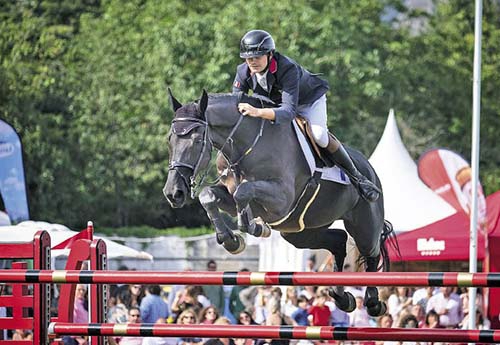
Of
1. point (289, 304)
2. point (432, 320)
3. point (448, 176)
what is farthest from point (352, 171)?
point (448, 176)

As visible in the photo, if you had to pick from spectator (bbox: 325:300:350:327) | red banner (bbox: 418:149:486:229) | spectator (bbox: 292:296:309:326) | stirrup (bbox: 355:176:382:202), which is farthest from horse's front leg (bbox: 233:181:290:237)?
red banner (bbox: 418:149:486:229)

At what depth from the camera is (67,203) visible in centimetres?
3400

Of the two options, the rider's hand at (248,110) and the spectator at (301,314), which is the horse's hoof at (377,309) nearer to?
the rider's hand at (248,110)

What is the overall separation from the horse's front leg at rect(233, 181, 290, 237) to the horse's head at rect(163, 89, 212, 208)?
0.37m

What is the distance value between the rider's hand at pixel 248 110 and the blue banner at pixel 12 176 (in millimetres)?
9422

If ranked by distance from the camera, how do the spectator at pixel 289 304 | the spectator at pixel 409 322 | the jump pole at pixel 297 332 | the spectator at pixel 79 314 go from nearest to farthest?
the jump pole at pixel 297 332 → the spectator at pixel 409 322 → the spectator at pixel 79 314 → the spectator at pixel 289 304

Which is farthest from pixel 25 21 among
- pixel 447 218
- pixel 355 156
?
pixel 355 156

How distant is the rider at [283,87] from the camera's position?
26.6ft

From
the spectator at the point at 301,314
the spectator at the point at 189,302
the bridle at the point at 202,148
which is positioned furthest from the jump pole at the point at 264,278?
the spectator at the point at 301,314

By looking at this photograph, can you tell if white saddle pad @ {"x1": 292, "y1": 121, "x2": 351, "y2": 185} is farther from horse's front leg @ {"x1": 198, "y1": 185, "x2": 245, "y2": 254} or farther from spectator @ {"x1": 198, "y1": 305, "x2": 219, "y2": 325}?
spectator @ {"x1": 198, "y1": 305, "x2": 219, "y2": 325}

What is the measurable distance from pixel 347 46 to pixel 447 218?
1679 cm

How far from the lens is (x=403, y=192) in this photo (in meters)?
19.4

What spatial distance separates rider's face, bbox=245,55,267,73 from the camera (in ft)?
26.8

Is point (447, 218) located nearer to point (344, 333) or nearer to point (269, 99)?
point (269, 99)
